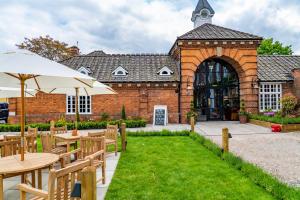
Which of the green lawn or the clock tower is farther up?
the clock tower

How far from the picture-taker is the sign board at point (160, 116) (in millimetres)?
19469

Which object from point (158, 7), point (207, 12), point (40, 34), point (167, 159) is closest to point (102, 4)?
point (158, 7)

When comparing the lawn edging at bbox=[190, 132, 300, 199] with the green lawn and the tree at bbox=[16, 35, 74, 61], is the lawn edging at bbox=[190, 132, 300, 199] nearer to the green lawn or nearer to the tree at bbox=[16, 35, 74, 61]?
the green lawn

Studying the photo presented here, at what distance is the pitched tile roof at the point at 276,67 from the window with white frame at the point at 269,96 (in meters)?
0.65

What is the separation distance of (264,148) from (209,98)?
12.6 meters

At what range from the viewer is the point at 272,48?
41750 mm

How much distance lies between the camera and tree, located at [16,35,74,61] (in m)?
36.5

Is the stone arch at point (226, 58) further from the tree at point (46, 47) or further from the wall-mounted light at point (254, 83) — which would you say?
the tree at point (46, 47)

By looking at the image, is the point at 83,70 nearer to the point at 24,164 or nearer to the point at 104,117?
the point at 104,117

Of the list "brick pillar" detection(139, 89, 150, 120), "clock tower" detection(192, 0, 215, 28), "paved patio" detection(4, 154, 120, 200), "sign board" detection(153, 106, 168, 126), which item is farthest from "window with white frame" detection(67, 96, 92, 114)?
"clock tower" detection(192, 0, 215, 28)

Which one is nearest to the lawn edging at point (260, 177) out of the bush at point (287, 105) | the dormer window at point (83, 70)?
the bush at point (287, 105)

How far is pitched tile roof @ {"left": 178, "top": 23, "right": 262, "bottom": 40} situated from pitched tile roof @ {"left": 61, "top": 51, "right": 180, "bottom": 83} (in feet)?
9.58

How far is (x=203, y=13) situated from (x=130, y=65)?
11.0 m

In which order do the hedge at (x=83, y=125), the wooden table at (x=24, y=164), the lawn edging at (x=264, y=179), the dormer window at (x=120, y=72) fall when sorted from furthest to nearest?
1. the dormer window at (x=120, y=72)
2. the hedge at (x=83, y=125)
3. the lawn edging at (x=264, y=179)
4. the wooden table at (x=24, y=164)
